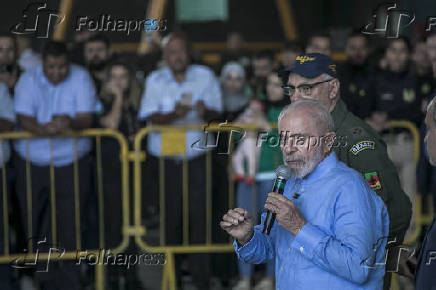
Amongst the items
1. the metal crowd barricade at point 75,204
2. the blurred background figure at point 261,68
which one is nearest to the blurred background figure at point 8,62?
the metal crowd barricade at point 75,204

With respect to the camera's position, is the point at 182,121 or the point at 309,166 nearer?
the point at 309,166

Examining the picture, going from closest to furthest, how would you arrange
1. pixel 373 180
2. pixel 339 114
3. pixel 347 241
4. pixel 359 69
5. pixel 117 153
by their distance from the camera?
pixel 347 241 → pixel 373 180 → pixel 339 114 → pixel 117 153 → pixel 359 69

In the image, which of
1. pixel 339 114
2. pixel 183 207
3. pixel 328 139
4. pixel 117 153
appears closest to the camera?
pixel 328 139

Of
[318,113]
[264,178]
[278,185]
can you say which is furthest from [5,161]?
[318,113]

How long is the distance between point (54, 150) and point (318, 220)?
374 centimetres

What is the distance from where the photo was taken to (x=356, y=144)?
150 inches

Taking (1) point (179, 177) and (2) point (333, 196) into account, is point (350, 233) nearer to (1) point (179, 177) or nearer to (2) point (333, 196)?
(2) point (333, 196)

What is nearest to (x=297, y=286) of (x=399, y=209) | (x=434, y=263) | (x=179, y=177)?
(x=434, y=263)

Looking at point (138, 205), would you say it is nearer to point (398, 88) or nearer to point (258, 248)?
point (398, 88)

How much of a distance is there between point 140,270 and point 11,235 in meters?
1.39

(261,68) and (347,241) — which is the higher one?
(261,68)

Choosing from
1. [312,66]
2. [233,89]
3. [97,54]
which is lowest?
[233,89]

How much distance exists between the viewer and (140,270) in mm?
7359

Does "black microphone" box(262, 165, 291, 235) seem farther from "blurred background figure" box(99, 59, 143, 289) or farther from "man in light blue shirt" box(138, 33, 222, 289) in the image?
"blurred background figure" box(99, 59, 143, 289)
